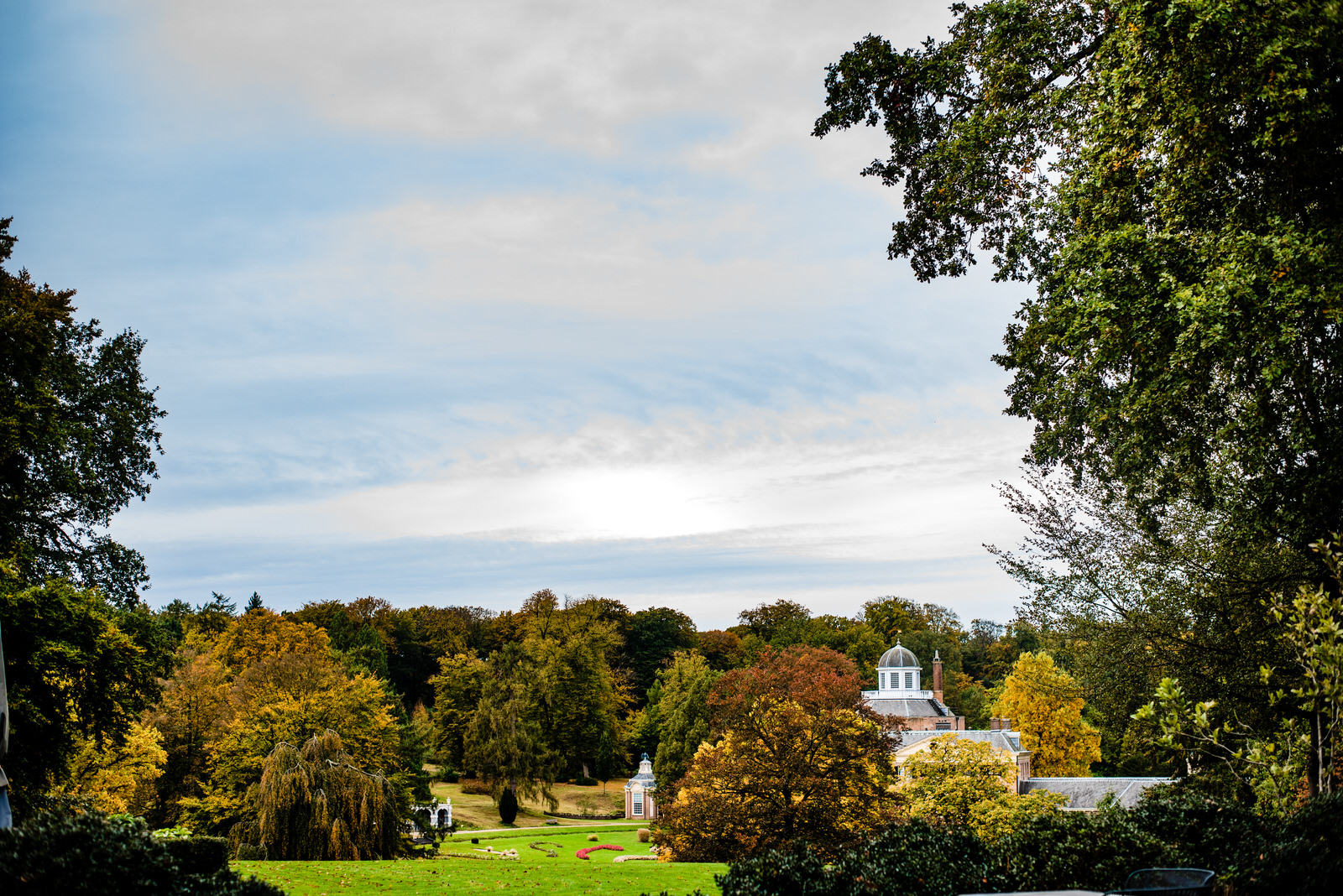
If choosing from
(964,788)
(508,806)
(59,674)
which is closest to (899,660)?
(508,806)

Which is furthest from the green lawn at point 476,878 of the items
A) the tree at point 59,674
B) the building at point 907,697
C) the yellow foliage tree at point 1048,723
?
the building at point 907,697

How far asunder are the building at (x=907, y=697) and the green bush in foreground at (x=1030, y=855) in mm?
41556

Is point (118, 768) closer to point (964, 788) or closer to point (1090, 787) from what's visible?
point (964, 788)

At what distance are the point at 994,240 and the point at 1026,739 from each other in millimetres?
37904

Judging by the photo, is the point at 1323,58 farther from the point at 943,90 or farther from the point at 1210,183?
the point at 943,90

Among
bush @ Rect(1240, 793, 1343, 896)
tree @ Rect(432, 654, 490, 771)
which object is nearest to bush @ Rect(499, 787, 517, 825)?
tree @ Rect(432, 654, 490, 771)

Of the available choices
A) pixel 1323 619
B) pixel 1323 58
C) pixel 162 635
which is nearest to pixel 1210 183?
pixel 1323 58

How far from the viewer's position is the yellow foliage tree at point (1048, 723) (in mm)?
42188

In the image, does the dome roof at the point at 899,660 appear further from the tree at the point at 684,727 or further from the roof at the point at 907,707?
→ the tree at the point at 684,727

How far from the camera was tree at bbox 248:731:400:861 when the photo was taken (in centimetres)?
2144

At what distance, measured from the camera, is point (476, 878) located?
663 inches

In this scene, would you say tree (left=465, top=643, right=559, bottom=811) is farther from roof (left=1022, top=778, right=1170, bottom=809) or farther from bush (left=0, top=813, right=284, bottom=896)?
bush (left=0, top=813, right=284, bottom=896)

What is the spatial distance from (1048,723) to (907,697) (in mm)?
11536

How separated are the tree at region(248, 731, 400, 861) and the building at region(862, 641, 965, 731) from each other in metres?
35.4
